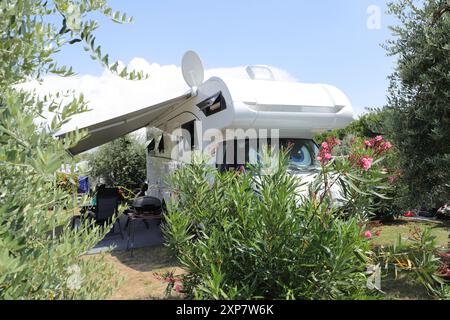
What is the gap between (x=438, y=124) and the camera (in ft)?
13.9

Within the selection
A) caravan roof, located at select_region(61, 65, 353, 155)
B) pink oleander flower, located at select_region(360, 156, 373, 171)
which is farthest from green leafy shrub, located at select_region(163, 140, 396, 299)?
caravan roof, located at select_region(61, 65, 353, 155)

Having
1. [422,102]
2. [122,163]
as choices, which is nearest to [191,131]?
[422,102]

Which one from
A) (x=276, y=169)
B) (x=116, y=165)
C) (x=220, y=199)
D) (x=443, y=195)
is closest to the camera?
(x=276, y=169)

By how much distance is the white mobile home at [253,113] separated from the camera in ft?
18.9

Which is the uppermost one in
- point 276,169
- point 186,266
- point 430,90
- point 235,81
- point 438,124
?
point 235,81

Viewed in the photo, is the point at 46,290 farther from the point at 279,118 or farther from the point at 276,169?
the point at 279,118

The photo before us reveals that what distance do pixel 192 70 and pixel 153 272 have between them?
3.70 m

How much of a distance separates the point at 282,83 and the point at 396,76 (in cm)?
198

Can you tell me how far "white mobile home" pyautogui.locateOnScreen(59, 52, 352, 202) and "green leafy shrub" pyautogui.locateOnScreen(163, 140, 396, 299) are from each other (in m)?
2.75

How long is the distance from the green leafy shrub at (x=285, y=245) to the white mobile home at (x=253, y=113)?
9.03 ft

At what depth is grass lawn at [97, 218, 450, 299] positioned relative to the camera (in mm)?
4250

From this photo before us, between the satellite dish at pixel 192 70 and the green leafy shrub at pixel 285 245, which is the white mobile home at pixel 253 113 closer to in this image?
the satellite dish at pixel 192 70

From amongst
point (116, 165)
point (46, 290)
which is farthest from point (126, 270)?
point (116, 165)

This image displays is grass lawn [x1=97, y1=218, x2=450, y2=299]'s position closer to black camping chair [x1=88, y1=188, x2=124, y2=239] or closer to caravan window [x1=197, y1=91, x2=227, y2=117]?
black camping chair [x1=88, y1=188, x2=124, y2=239]
